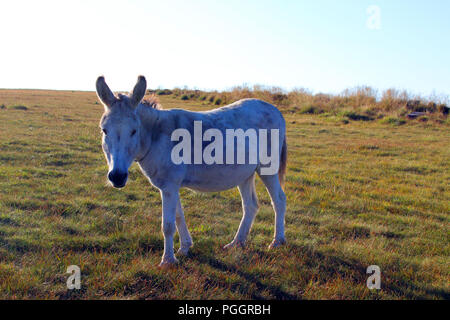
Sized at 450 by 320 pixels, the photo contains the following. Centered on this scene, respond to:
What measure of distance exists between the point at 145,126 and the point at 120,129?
23.1 inches

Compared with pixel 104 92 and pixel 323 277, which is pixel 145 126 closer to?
pixel 104 92

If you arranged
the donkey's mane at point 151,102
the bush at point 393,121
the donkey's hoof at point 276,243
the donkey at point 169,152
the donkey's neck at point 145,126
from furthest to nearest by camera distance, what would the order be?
1. the bush at point 393,121
2. the donkey's hoof at point 276,243
3. the donkey's mane at point 151,102
4. the donkey's neck at point 145,126
5. the donkey at point 169,152

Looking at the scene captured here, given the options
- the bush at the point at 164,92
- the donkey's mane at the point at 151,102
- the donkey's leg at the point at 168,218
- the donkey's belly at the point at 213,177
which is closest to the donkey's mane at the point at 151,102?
the donkey's mane at the point at 151,102

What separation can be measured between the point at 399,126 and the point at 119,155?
64.8ft

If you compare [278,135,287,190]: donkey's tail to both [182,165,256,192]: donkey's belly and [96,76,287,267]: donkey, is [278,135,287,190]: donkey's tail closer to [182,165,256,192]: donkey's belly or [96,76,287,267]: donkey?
[96,76,287,267]: donkey

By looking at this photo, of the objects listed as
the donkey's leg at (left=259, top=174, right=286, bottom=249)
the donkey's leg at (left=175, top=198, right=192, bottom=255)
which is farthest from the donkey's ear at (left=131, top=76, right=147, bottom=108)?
the donkey's leg at (left=259, top=174, right=286, bottom=249)

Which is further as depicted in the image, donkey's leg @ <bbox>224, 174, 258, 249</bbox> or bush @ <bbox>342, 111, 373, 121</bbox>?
bush @ <bbox>342, 111, 373, 121</bbox>

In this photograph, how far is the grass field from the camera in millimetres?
3867

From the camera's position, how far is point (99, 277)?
12.6 feet

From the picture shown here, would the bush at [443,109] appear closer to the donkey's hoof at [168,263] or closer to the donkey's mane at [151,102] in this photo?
the donkey's mane at [151,102]

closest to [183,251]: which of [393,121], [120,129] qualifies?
[120,129]

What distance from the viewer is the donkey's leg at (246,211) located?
16.7 ft

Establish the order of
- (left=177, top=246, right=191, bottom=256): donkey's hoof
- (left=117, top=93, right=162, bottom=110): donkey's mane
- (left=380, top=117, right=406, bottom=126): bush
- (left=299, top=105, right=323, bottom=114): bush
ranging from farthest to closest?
(left=299, top=105, right=323, bottom=114): bush < (left=380, top=117, right=406, bottom=126): bush < (left=177, top=246, right=191, bottom=256): donkey's hoof < (left=117, top=93, right=162, bottom=110): donkey's mane
